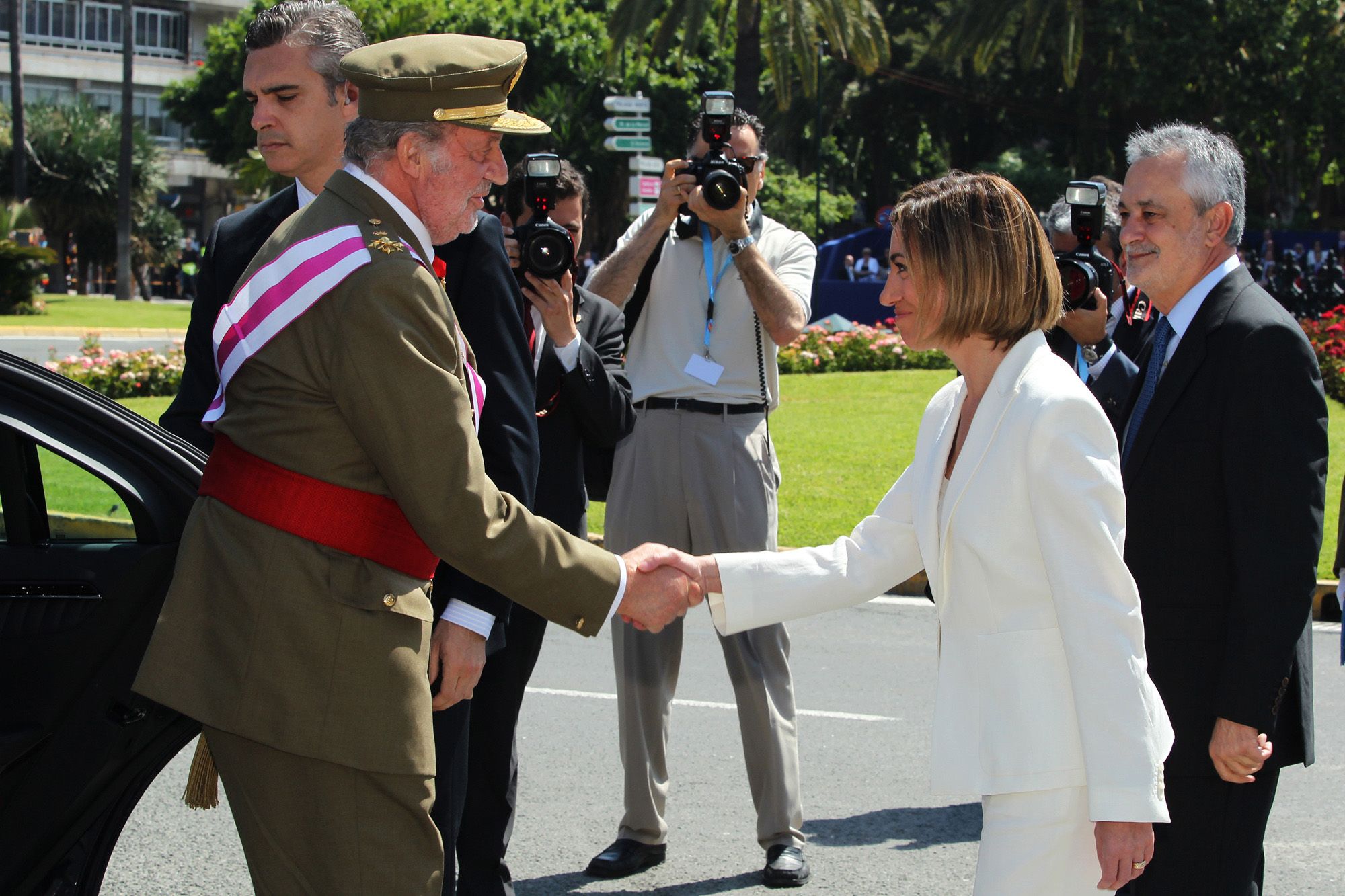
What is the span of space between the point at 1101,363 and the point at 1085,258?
0.33 meters

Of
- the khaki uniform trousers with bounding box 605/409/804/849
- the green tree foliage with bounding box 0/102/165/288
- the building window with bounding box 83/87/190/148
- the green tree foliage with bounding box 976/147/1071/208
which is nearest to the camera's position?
the khaki uniform trousers with bounding box 605/409/804/849

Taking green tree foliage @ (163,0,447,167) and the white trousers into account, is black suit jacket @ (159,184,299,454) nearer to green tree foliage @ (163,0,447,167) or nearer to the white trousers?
the white trousers

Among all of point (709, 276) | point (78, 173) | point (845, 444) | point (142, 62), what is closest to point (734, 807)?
point (709, 276)

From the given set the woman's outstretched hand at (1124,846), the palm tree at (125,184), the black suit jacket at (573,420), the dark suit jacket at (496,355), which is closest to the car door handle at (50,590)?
the dark suit jacket at (496,355)

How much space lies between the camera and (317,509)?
237cm

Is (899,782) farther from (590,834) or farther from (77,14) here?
(77,14)

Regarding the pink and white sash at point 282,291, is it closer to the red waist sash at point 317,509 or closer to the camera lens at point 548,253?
the red waist sash at point 317,509

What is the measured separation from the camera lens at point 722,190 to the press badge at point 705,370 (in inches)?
19.7

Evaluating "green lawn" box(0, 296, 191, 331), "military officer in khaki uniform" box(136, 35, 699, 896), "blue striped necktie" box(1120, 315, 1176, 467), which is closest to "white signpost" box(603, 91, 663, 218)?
"green lawn" box(0, 296, 191, 331)

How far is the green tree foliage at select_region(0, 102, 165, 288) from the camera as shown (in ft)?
147

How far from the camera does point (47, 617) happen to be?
2.80 metres

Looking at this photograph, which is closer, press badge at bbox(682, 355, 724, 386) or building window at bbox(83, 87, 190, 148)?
press badge at bbox(682, 355, 724, 386)

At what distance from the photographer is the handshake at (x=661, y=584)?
9.48 feet

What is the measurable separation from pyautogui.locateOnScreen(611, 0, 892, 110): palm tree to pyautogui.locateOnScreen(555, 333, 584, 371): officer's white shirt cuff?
22044 mm
